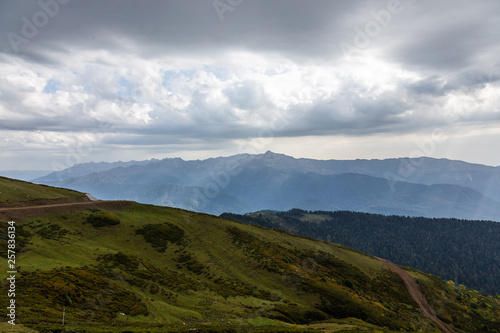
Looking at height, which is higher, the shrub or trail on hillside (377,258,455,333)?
the shrub

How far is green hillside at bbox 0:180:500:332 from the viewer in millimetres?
32938

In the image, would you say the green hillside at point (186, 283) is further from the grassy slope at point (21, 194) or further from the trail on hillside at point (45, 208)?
the grassy slope at point (21, 194)

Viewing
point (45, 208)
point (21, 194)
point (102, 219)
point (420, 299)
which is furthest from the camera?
point (420, 299)

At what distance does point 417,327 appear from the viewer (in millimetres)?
62594

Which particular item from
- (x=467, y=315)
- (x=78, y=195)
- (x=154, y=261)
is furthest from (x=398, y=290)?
(x=78, y=195)

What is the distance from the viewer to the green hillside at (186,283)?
1297 inches

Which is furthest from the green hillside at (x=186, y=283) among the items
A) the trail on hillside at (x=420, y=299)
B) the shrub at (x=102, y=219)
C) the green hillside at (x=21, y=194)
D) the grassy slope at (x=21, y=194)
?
the grassy slope at (x=21, y=194)

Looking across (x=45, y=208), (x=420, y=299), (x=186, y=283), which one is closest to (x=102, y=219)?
(x=45, y=208)

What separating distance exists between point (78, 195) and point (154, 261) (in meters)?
48.1

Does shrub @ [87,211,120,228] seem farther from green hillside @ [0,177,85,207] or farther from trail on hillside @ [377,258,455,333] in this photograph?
trail on hillside @ [377,258,455,333]

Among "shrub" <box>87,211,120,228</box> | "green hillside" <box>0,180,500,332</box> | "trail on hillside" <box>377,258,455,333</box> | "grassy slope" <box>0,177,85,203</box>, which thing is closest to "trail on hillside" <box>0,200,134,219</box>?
"green hillside" <box>0,180,500,332</box>

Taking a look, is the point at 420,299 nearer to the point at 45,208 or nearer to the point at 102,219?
the point at 102,219

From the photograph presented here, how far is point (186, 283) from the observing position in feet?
166

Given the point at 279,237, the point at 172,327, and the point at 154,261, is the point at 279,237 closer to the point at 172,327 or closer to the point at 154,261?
the point at 154,261
